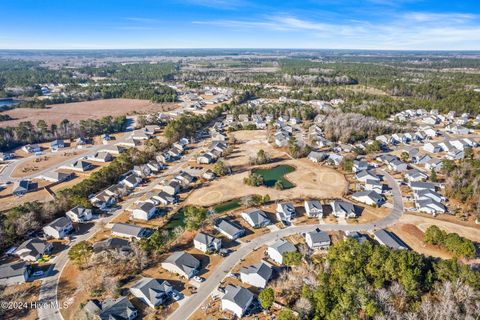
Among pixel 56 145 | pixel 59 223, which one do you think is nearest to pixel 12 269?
pixel 59 223

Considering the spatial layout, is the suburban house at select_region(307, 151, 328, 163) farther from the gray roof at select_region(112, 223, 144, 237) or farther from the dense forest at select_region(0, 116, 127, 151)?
the dense forest at select_region(0, 116, 127, 151)

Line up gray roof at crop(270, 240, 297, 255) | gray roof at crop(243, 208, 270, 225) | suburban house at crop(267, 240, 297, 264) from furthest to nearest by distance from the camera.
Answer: gray roof at crop(243, 208, 270, 225) → gray roof at crop(270, 240, 297, 255) → suburban house at crop(267, 240, 297, 264)

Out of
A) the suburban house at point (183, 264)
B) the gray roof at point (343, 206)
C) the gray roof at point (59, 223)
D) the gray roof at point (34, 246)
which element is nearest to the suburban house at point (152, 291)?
the suburban house at point (183, 264)

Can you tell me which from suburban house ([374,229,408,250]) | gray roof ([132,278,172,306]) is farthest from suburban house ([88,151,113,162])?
suburban house ([374,229,408,250])

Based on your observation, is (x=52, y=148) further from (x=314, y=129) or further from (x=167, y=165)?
(x=314, y=129)

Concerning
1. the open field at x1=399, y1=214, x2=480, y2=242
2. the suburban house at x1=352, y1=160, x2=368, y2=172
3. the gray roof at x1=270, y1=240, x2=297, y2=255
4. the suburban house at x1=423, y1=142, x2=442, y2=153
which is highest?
the suburban house at x1=423, y1=142, x2=442, y2=153

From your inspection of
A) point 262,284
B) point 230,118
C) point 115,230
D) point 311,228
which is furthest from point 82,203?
point 230,118

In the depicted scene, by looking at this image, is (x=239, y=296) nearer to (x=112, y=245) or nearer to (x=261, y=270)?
(x=261, y=270)
